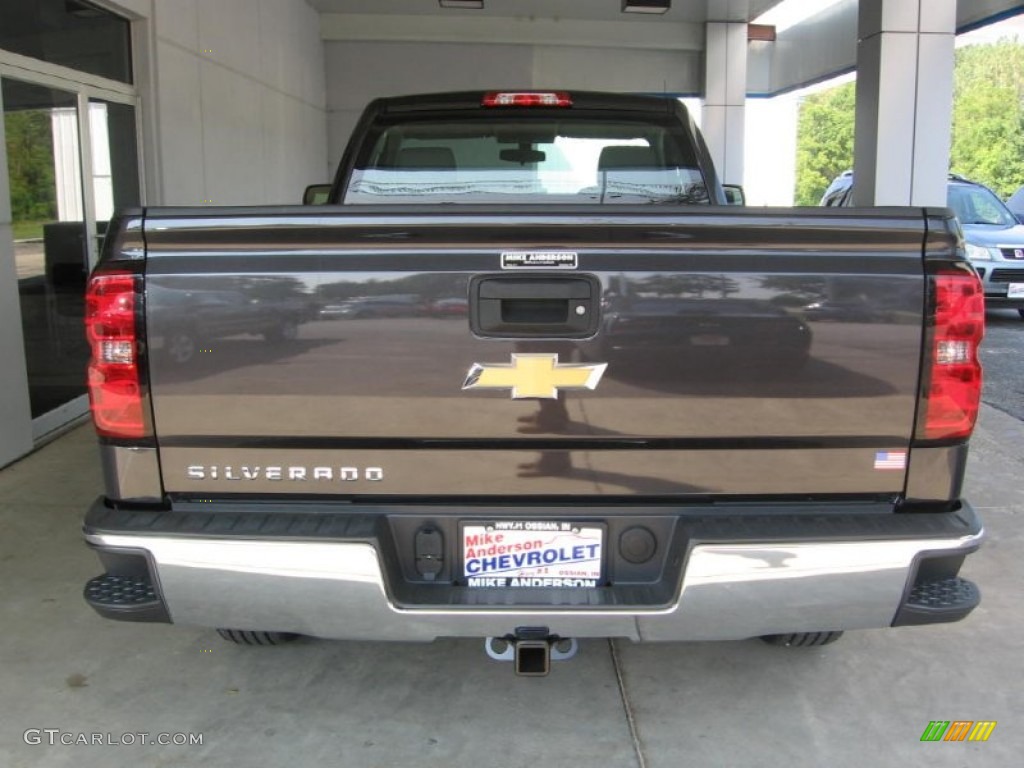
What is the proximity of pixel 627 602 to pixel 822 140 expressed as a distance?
6426cm

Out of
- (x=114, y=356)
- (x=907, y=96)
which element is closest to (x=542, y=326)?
(x=114, y=356)

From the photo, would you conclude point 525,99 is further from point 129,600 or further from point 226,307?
point 129,600

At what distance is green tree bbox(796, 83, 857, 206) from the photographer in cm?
5888

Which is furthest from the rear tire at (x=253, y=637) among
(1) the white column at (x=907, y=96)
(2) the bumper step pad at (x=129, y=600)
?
(1) the white column at (x=907, y=96)

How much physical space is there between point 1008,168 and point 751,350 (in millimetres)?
47389

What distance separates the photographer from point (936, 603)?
243 centimetres

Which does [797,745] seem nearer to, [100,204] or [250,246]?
[250,246]

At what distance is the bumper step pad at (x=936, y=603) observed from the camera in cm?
241

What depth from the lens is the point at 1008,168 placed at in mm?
42750

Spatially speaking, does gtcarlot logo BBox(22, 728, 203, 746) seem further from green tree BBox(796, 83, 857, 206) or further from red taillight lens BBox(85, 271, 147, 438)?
green tree BBox(796, 83, 857, 206)

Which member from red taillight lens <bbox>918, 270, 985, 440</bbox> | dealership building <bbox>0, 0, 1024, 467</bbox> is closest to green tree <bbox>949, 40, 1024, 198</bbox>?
dealership building <bbox>0, 0, 1024, 467</bbox>

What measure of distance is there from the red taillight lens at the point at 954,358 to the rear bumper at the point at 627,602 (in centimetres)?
26

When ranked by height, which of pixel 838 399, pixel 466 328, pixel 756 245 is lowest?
pixel 838 399

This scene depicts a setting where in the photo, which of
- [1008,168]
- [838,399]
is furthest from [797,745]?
[1008,168]
